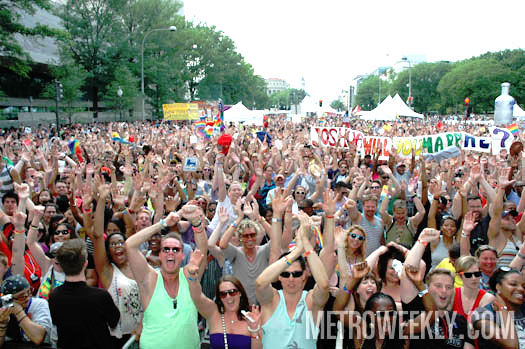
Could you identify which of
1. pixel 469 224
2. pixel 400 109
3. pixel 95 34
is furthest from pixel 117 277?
pixel 95 34

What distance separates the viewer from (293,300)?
10.6 ft

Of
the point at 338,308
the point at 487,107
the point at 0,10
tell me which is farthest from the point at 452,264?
the point at 487,107

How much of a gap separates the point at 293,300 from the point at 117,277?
5.27ft

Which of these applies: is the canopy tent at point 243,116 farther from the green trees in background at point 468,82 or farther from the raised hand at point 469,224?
the green trees in background at point 468,82

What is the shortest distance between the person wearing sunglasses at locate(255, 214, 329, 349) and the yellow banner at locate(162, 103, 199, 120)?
67.8ft

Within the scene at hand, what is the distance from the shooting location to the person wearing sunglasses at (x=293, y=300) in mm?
3102

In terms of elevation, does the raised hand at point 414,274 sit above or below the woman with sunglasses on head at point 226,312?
above

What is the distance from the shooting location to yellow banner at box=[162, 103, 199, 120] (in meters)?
23.4

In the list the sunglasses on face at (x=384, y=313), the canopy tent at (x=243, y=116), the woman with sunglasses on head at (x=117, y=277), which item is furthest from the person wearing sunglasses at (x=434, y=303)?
the canopy tent at (x=243, y=116)

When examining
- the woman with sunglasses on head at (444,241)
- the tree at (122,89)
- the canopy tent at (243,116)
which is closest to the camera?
the woman with sunglasses on head at (444,241)

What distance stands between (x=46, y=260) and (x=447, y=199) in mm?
5431

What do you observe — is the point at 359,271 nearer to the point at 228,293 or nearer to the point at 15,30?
the point at 228,293

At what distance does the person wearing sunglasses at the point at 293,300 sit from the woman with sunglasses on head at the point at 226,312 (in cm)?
14

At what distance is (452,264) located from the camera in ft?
15.0
